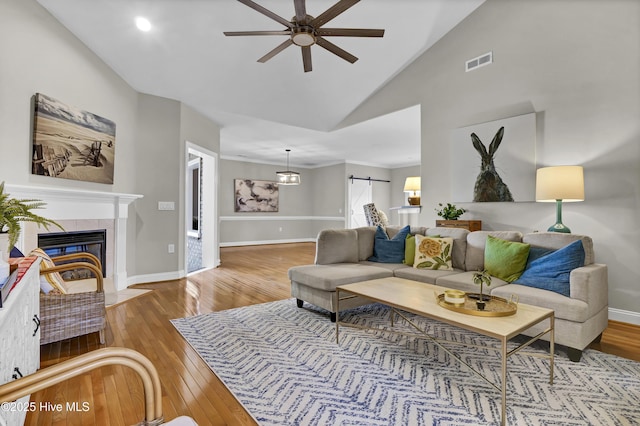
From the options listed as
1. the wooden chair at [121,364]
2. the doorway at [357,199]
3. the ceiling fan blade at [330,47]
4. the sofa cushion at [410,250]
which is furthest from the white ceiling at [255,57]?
the wooden chair at [121,364]

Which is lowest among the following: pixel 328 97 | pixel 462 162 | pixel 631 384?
pixel 631 384

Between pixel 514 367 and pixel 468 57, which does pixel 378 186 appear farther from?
pixel 514 367

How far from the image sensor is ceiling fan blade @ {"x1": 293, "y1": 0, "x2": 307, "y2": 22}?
2398mm

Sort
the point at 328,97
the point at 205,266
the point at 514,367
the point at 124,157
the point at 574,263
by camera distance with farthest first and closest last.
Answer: the point at 205,266
the point at 328,97
the point at 124,157
the point at 574,263
the point at 514,367

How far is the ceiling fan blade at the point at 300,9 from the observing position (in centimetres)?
240

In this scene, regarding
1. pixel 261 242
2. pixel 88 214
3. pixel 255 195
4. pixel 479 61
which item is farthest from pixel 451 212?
pixel 261 242

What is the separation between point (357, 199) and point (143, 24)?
716cm

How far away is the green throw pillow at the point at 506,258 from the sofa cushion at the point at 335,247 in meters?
1.40

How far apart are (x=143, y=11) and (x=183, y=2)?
43cm

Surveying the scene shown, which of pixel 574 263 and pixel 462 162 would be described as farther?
pixel 462 162

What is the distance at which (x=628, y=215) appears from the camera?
3.08 m

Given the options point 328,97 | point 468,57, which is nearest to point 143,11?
point 328,97

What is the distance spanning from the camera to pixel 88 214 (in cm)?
369

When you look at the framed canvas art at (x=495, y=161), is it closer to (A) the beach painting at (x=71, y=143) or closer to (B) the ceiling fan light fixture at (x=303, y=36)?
(B) the ceiling fan light fixture at (x=303, y=36)
